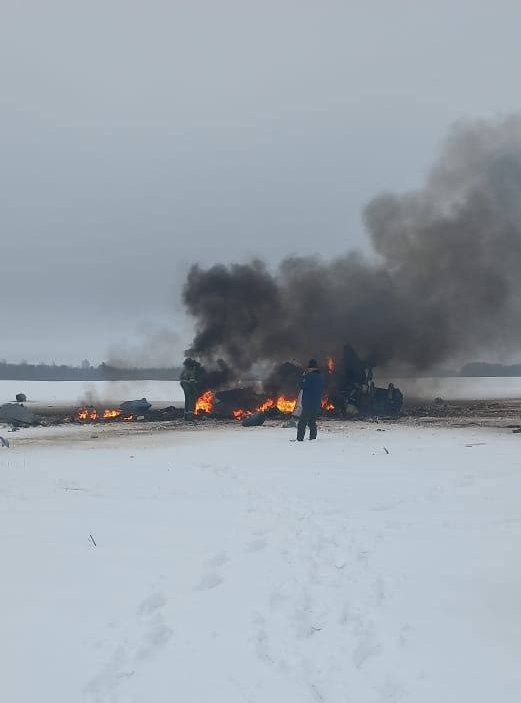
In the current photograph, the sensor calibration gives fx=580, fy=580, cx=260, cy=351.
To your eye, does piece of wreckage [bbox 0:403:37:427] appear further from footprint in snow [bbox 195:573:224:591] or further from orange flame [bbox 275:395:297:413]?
footprint in snow [bbox 195:573:224:591]

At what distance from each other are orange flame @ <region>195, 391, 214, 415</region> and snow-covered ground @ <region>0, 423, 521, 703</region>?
A: 21.3m

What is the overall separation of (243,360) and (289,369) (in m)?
4.06

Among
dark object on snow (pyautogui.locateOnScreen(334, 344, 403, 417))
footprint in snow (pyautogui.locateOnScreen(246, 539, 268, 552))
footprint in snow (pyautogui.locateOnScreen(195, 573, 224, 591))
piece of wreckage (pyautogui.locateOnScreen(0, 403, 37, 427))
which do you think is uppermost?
dark object on snow (pyautogui.locateOnScreen(334, 344, 403, 417))

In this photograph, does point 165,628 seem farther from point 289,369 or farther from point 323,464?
point 289,369

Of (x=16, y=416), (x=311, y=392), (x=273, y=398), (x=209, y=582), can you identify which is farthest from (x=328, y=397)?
(x=209, y=582)

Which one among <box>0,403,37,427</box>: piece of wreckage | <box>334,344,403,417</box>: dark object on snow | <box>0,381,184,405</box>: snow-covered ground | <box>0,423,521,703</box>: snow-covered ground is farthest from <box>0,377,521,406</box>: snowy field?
<box>0,423,521,703</box>: snow-covered ground

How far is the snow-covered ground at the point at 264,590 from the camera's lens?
364 cm

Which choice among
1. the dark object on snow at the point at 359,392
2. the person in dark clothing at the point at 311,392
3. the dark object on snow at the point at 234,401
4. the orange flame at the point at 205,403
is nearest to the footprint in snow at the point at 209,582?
the person in dark clothing at the point at 311,392

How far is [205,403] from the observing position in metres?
31.7

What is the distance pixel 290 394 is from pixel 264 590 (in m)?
26.4

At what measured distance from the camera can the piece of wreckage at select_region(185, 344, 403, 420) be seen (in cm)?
3006

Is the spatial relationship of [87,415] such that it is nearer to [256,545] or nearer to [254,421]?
[254,421]

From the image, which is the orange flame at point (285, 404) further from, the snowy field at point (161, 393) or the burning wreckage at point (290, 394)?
the snowy field at point (161, 393)

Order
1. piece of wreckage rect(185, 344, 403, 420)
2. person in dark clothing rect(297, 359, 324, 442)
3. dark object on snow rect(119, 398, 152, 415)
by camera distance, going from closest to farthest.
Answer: person in dark clothing rect(297, 359, 324, 442) → piece of wreckage rect(185, 344, 403, 420) → dark object on snow rect(119, 398, 152, 415)
